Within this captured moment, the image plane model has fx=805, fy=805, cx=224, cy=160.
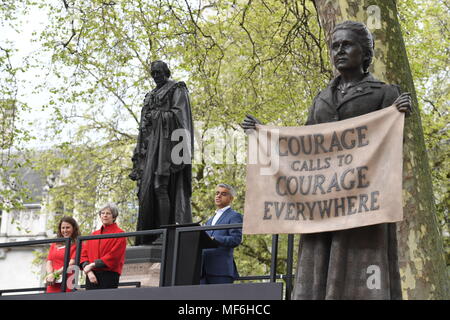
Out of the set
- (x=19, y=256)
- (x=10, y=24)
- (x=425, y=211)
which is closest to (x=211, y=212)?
(x=10, y=24)

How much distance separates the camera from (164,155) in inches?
445

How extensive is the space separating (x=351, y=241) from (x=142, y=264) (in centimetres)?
529

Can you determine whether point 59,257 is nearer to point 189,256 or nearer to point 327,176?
point 189,256

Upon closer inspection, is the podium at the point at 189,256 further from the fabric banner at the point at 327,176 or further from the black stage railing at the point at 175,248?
the fabric banner at the point at 327,176

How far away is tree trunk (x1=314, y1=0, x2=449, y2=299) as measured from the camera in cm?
1027

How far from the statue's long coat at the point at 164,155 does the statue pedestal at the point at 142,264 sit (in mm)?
486

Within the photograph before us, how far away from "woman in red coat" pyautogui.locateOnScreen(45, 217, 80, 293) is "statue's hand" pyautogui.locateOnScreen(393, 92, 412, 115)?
5394 mm

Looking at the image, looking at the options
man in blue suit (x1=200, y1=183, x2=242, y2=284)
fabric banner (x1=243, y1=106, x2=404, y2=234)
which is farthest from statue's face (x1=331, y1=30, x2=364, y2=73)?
man in blue suit (x1=200, y1=183, x2=242, y2=284)

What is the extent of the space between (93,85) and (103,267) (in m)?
15.8

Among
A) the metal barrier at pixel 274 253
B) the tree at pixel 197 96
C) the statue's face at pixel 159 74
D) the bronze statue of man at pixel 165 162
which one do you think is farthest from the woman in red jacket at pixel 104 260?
the tree at pixel 197 96

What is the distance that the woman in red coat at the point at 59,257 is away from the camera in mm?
9914

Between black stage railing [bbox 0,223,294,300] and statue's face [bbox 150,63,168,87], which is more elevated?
statue's face [bbox 150,63,168,87]

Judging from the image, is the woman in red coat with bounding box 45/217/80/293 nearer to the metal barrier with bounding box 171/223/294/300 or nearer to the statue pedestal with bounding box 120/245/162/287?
the statue pedestal with bounding box 120/245/162/287

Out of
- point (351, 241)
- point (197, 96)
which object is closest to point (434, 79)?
point (197, 96)
